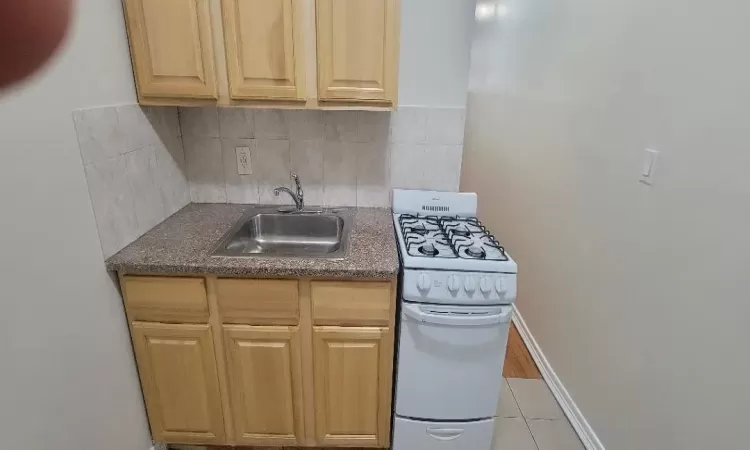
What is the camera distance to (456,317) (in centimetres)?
140

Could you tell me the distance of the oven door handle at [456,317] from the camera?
1403 millimetres

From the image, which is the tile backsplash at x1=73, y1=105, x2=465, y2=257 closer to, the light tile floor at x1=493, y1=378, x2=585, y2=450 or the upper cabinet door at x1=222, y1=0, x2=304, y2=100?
the upper cabinet door at x1=222, y1=0, x2=304, y2=100

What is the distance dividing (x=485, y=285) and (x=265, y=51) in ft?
3.94

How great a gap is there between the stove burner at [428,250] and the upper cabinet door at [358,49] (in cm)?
59

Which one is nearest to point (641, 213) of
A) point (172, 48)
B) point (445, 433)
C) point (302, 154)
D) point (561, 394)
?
point (561, 394)

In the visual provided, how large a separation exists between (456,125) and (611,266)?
922 mm

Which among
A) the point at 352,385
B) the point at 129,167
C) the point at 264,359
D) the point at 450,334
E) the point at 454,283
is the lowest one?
the point at 352,385

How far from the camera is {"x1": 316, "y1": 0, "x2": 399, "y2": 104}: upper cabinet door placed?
4.62ft

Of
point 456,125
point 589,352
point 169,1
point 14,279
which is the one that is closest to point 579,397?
point 589,352

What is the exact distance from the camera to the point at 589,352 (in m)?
1.79

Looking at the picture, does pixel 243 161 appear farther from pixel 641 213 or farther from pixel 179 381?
pixel 641 213

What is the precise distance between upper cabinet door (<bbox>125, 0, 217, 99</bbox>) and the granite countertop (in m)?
0.56

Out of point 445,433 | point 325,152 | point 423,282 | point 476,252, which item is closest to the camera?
point 423,282

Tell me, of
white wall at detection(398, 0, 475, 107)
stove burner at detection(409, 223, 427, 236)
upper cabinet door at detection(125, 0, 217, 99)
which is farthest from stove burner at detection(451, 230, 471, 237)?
upper cabinet door at detection(125, 0, 217, 99)
